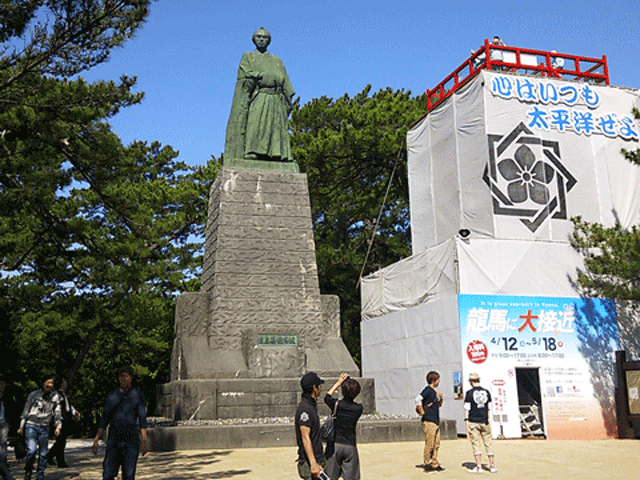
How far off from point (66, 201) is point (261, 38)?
18.3 feet

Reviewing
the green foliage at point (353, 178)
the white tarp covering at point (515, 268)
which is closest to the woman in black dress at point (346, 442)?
the white tarp covering at point (515, 268)

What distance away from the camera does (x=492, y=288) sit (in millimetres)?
14680

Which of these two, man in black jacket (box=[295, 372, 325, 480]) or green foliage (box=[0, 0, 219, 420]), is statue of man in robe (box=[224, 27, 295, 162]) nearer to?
green foliage (box=[0, 0, 219, 420])

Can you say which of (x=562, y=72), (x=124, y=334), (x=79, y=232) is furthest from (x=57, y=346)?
(x=562, y=72)

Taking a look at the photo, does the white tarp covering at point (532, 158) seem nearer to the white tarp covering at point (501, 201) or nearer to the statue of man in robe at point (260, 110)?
the white tarp covering at point (501, 201)

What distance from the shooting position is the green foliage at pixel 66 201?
901cm

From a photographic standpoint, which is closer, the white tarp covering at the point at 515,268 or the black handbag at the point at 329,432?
the black handbag at the point at 329,432

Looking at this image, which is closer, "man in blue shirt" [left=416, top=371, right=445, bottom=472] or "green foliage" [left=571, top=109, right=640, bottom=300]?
"man in blue shirt" [left=416, top=371, right=445, bottom=472]

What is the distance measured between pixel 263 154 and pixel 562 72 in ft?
27.7

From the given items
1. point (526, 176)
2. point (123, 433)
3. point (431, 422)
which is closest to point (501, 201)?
point (526, 176)

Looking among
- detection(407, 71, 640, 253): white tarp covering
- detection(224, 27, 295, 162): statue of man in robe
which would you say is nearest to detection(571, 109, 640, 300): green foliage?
detection(407, 71, 640, 253): white tarp covering

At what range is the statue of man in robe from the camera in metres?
14.5

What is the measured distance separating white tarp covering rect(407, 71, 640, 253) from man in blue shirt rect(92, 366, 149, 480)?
1130cm

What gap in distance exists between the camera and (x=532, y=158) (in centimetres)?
1620
